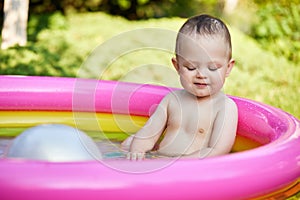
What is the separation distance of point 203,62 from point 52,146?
0.76m

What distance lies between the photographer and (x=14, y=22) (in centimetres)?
737

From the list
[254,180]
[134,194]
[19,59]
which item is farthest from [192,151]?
[19,59]

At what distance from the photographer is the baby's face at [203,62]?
2.73 m

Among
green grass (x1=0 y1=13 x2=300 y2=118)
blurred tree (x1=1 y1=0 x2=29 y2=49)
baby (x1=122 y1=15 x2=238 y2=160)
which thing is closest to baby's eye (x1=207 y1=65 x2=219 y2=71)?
baby (x1=122 y1=15 x2=238 y2=160)

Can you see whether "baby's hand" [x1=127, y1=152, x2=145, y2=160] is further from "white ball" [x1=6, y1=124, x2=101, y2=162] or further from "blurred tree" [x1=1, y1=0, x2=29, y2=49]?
"blurred tree" [x1=1, y1=0, x2=29, y2=49]

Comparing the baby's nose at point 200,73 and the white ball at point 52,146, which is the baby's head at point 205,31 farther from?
the white ball at point 52,146

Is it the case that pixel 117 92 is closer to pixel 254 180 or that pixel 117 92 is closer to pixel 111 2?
pixel 254 180

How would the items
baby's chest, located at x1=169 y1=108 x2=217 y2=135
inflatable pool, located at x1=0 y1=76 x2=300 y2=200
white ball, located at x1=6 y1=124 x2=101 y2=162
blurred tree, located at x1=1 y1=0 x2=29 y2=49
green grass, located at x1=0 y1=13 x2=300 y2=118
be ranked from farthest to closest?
blurred tree, located at x1=1 y1=0 x2=29 y2=49 < green grass, located at x1=0 y1=13 x2=300 y2=118 < baby's chest, located at x1=169 y1=108 x2=217 y2=135 < white ball, located at x1=6 y1=124 x2=101 y2=162 < inflatable pool, located at x1=0 y1=76 x2=300 y2=200

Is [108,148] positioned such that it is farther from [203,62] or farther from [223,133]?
[203,62]

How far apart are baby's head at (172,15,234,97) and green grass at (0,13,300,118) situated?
222 centimetres

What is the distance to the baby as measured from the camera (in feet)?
9.01

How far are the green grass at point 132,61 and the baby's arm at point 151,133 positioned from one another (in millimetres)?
2057

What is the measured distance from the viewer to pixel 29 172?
6.48 ft

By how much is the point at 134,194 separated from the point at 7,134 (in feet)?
5.14
